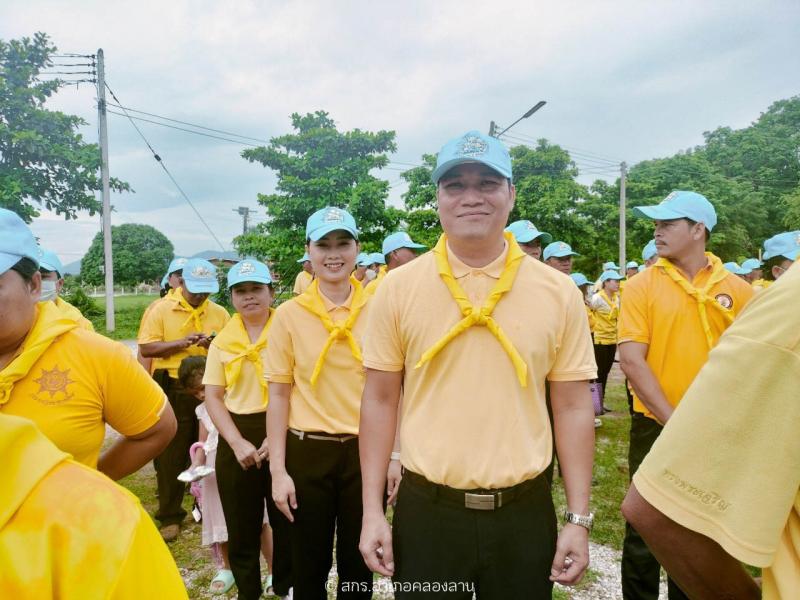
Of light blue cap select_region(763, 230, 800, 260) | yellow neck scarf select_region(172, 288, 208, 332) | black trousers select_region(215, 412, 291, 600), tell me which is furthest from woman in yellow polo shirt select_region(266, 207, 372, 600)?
light blue cap select_region(763, 230, 800, 260)

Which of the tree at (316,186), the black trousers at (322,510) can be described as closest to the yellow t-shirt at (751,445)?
the black trousers at (322,510)

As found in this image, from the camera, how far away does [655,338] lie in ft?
9.57

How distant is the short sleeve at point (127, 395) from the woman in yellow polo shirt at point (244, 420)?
39.0 inches

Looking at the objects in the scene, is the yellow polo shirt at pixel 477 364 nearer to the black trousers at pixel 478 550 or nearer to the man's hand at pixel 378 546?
the black trousers at pixel 478 550

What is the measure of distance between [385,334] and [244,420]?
1.75 m

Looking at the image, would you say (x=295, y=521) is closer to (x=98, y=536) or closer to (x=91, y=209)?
(x=98, y=536)

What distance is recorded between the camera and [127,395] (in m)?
2.00

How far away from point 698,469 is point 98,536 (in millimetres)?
1056

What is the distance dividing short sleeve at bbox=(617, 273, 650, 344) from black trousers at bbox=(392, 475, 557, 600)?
1506 millimetres

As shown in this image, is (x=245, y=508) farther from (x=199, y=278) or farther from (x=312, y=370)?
(x=199, y=278)

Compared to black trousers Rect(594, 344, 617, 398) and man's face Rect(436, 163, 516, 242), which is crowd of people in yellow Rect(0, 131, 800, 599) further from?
black trousers Rect(594, 344, 617, 398)

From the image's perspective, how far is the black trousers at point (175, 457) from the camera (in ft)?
14.6

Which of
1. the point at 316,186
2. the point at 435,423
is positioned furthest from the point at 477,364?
the point at 316,186

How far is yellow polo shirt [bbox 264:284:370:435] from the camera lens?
2.67 meters
